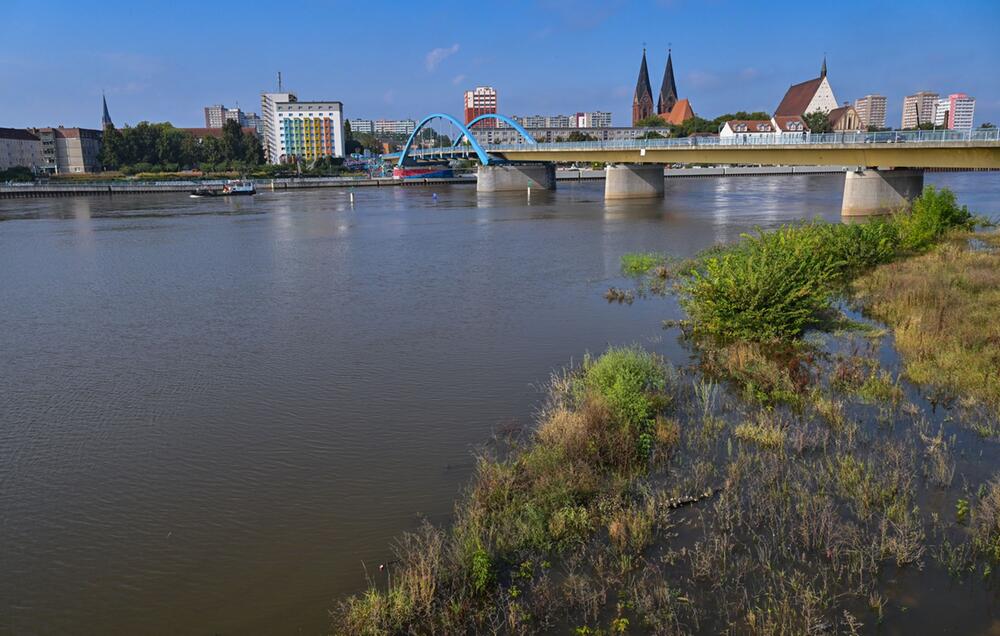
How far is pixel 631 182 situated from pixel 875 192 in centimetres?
2624

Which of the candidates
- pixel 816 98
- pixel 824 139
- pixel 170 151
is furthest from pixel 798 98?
pixel 824 139

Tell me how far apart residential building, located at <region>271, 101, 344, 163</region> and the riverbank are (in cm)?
16139

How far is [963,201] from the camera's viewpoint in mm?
49531

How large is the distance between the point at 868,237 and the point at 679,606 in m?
18.2

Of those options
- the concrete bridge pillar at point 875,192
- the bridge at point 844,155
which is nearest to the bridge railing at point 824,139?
the bridge at point 844,155

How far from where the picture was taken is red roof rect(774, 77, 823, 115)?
156000 mm

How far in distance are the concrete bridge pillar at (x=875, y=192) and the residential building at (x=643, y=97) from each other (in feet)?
512

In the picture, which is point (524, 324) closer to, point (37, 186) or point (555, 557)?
point (555, 557)

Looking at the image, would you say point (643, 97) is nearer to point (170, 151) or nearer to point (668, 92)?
point (668, 92)

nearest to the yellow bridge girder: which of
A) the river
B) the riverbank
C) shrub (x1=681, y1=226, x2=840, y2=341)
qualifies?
the river

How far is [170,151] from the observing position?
12225cm

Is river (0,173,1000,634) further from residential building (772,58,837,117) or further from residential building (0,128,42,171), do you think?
residential building (772,58,837,117)

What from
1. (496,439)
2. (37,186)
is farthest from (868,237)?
(37,186)

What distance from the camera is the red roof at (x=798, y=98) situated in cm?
15600
